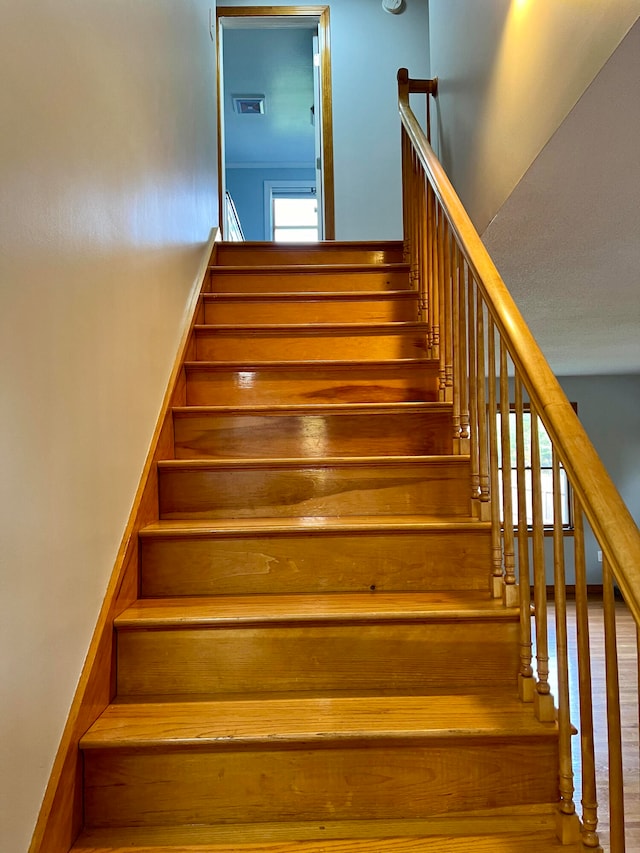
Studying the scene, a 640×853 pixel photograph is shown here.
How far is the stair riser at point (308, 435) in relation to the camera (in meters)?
2.31

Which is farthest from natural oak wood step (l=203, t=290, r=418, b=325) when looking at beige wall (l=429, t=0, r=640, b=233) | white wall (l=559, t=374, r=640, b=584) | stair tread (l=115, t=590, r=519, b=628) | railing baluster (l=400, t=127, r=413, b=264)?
white wall (l=559, t=374, r=640, b=584)

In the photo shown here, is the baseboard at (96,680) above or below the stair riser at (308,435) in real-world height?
below

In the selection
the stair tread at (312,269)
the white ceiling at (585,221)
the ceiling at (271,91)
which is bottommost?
the white ceiling at (585,221)

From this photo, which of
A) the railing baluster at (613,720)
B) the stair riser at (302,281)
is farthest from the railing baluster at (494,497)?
the stair riser at (302,281)

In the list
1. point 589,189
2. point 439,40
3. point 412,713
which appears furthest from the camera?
point 439,40

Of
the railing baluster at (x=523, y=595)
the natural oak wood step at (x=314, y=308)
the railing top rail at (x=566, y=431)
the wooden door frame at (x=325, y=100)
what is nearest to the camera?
the railing top rail at (x=566, y=431)

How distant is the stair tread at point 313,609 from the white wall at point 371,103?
3569 millimetres

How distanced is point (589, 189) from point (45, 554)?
177 centimetres

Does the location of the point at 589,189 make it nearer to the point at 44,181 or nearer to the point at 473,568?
the point at 473,568

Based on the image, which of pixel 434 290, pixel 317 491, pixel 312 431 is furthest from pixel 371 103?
pixel 317 491

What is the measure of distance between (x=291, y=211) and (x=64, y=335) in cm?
750

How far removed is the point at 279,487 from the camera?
209cm

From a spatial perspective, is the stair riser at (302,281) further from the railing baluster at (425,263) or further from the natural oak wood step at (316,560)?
the natural oak wood step at (316,560)

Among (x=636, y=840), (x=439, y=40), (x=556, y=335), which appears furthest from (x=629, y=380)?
(x=636, y=840)
